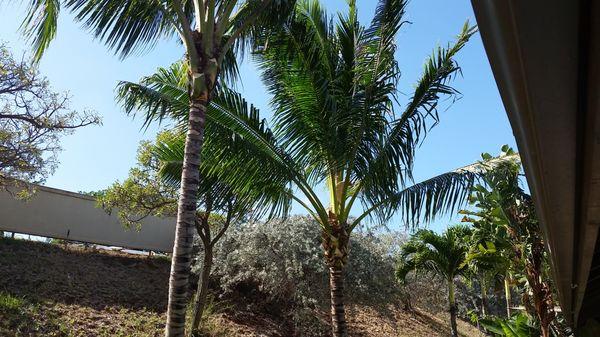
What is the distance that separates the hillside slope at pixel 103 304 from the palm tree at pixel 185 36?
5.48m

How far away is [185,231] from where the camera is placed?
518cm

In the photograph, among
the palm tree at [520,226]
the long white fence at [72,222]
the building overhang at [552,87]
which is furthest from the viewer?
the long white fence at [72,222]

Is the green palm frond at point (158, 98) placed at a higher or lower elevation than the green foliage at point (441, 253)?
higher

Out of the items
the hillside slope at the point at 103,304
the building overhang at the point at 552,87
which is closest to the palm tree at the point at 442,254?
the hillside slope at the point at 103,304

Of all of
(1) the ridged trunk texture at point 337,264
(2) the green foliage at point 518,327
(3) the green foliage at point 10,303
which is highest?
(1) the ridged trunk texture at point 337,264

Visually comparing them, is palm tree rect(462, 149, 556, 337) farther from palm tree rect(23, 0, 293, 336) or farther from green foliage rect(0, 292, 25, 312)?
green foliage rect(0, 292, 25, 312)

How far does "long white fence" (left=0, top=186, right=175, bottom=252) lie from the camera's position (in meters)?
14.7

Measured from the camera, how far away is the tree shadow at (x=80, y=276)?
35.9 feet

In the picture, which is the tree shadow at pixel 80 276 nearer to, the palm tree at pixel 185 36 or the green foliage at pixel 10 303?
the green foliage at pixel 10 303

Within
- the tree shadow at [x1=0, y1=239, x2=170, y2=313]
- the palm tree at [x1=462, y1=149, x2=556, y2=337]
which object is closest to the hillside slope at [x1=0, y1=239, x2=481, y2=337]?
the tree shadow at [x1=0, y1=239, x2=170, y2=313]

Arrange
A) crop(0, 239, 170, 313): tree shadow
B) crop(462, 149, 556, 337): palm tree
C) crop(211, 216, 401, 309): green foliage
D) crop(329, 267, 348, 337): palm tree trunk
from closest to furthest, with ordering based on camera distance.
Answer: crop(462, 149, 556, 337): palm tree, crop(329, 267, 348, 337): palm tree trunk, crop(0, 239, 170, 313): tree shadow, crop(211, 216, 401, 309): green foliage

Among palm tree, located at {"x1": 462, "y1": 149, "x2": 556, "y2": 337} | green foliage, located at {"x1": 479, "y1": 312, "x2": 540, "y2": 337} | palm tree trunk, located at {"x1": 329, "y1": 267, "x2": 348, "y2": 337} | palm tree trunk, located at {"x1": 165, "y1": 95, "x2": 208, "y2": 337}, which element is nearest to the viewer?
palm tree trunk, located at {"x1": 165, "y1": 95, "x2": 208, "y2": 337}

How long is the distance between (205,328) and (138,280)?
3.53 metres

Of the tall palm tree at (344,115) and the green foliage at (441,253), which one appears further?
the green foliage at (441,253)
